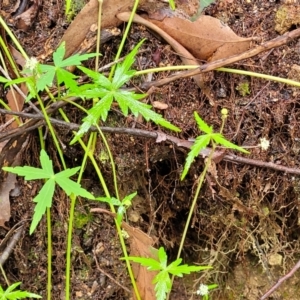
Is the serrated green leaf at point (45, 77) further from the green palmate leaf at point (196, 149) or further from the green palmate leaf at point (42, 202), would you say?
the green palmate leaf at point (196, 149)


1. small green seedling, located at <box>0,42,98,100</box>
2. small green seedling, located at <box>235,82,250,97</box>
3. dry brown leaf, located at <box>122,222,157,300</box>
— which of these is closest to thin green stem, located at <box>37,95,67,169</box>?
small green seedling, located at <box>0,42,98,100</box>

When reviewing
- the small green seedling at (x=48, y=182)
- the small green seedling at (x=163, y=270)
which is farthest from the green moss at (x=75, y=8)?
the small green seedling at (x=163, y=270)

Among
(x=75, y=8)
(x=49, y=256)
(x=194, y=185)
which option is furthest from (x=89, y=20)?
(x=49, y=256)

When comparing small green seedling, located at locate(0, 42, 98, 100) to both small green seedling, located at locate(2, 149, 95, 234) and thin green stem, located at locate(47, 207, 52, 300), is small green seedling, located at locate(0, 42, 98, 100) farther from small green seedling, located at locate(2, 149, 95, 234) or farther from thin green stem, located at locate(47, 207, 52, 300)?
thin green stem, located at locate(47, 207, 52, 300)

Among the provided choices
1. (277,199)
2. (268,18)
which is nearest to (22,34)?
(268,18)

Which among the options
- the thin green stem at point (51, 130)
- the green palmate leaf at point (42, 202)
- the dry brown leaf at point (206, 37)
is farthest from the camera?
the dry brown leaf at point (206, 37)

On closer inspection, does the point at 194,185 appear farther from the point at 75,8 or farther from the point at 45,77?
the point at 75,8

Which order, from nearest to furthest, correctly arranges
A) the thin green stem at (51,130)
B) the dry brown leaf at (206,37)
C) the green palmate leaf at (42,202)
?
the green palmate leaf at (42,202) → the thin green stem at (51,130) → the dry brown leaf at (206,37)
